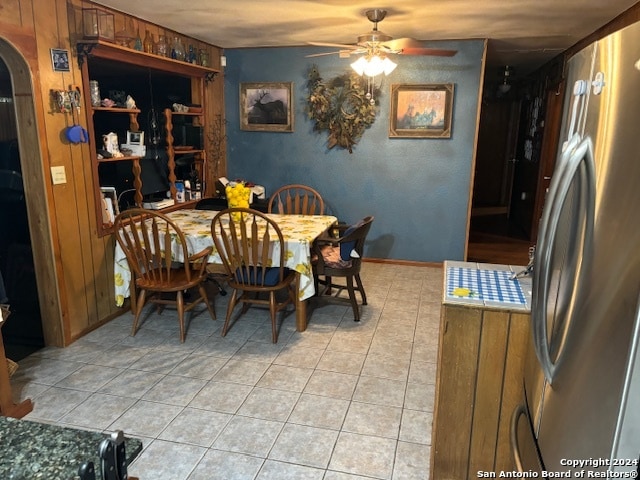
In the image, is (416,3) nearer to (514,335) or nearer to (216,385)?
(514,335)

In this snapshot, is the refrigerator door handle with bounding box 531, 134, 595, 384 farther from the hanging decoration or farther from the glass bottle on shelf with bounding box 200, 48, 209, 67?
the glass bottle on shelf with bounding box 200, 48, 209, 67

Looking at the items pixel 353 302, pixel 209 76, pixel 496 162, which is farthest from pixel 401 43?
pixel 496 162

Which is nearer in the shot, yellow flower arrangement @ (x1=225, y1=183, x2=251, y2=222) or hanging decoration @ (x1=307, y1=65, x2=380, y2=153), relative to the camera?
yellow flower arrangement @ (x1=225, y1=183, x2=251, y2=222)

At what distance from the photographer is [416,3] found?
307cm

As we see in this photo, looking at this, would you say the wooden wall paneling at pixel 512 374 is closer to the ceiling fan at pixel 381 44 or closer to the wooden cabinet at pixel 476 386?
the wooden cabinet at pixel 476 386

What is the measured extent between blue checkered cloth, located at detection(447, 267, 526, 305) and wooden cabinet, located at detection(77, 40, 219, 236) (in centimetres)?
256

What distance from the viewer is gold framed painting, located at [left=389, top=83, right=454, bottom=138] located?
451 cm

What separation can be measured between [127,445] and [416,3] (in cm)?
310

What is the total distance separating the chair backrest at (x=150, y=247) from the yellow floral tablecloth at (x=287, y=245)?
0.10 metres

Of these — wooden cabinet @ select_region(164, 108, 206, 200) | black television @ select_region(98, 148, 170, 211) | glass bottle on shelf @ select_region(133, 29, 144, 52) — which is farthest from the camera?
wooden cabinet @ select_region(164, 108, 206, 200)

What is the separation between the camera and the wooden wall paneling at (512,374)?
1.61 meters

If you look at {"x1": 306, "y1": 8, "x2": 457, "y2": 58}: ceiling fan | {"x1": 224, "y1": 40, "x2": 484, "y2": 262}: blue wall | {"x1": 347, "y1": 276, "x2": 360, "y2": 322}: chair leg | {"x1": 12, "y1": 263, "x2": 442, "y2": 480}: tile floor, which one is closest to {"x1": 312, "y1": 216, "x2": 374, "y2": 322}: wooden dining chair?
{"x1": 347, "y1": 276, "x2": 360, "y2": 322}: chair leg

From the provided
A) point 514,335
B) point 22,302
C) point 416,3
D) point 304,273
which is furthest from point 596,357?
point 22,302

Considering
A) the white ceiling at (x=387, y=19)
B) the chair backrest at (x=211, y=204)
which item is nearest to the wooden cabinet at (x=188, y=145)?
the chair backrest at (x=211, y=204)
